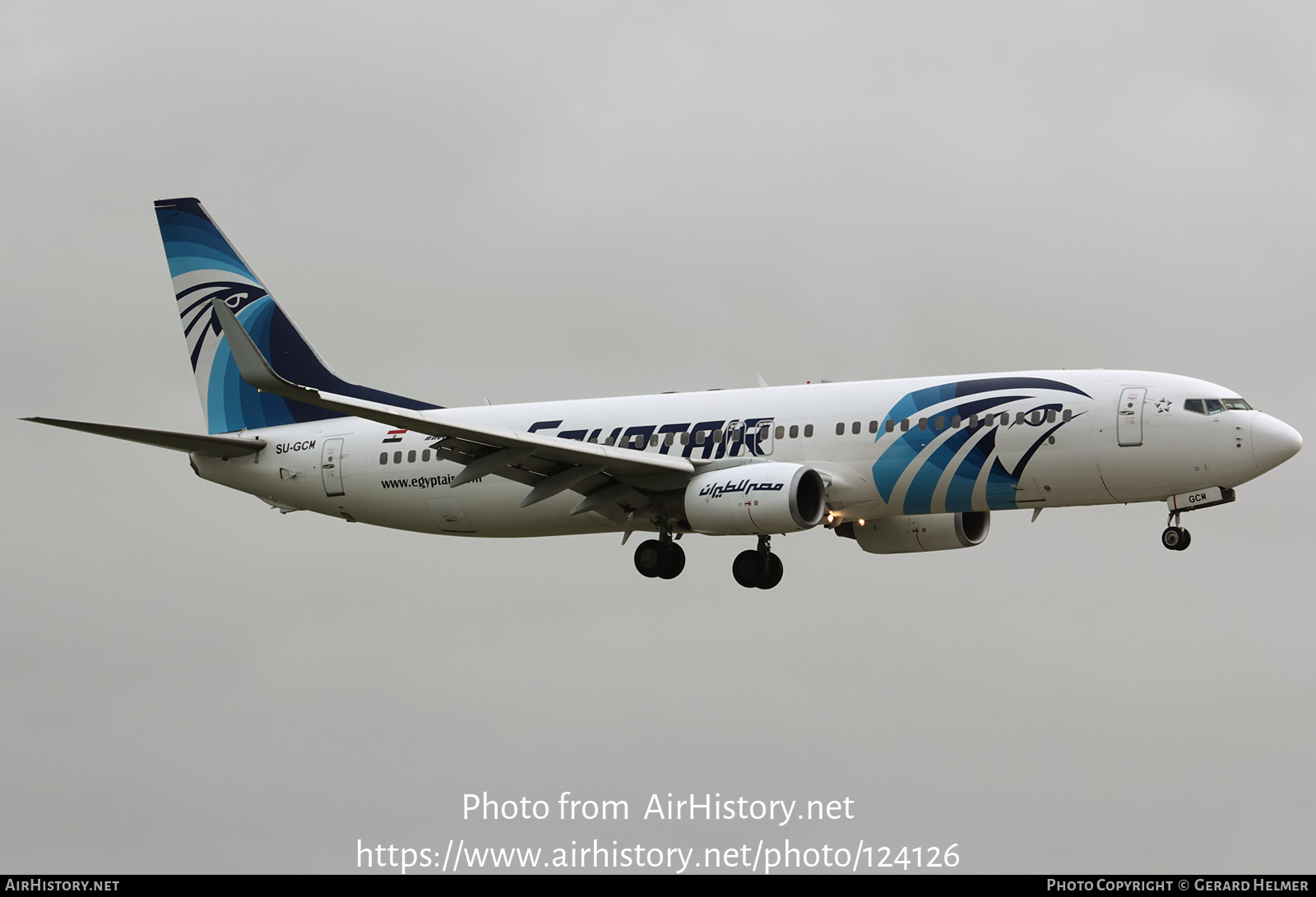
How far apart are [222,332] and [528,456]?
625 inches

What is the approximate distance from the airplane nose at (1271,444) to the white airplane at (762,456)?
0.04 m

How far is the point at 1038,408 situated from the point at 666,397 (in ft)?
32.5

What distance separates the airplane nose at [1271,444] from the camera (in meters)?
38.1

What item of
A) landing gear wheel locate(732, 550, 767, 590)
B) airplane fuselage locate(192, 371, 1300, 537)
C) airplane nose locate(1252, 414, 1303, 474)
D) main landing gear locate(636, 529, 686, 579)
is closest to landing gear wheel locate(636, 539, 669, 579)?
main landing gear locate(636, 529, 686, 579)

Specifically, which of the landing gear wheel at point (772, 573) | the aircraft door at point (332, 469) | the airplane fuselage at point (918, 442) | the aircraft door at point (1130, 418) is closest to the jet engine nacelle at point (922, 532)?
the landing gear wheel at point (772, 573)

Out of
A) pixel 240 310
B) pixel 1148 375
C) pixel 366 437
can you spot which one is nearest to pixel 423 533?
pixel 366 437

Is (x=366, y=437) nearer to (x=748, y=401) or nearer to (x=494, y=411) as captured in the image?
(x=494, y=411)

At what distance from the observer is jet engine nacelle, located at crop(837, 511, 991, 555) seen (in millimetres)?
45375

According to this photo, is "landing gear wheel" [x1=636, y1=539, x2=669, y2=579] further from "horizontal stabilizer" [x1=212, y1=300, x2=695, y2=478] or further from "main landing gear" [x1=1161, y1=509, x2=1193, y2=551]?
"main landing gear" [x1=1161, y1=509, x2=1193, y2=551]

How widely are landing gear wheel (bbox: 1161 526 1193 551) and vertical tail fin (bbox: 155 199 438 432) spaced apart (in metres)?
21.5

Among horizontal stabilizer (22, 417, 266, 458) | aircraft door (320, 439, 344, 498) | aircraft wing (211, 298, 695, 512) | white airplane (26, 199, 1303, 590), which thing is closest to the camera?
aircraft wing (211, 298, 695, 512)

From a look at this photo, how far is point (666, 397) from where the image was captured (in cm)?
4441

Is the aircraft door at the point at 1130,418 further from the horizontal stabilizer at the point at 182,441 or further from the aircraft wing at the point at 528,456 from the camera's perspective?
the horizontal stabilizer at the point at 182,441

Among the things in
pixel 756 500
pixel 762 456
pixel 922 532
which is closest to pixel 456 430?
pixel 756 500
